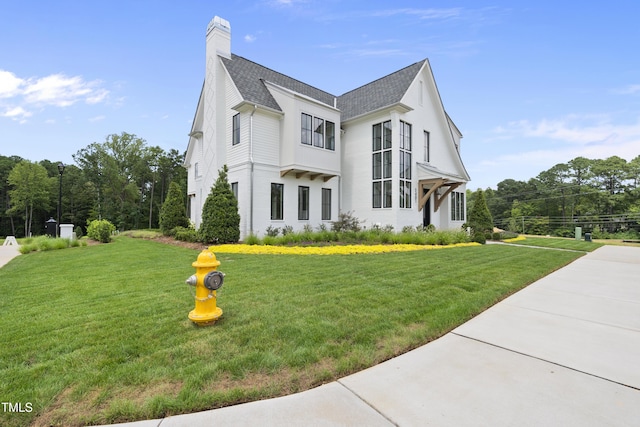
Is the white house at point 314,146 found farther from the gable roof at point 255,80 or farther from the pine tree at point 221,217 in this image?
the pine tree at point 221,217

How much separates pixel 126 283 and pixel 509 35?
13.6m

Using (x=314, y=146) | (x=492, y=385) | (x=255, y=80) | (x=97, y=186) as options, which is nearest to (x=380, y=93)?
(x=314, y=146)

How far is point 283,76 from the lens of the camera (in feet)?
57.9

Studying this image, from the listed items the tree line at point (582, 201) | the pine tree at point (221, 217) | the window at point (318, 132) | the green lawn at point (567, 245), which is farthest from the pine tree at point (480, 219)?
the tree line at point (582, 201)

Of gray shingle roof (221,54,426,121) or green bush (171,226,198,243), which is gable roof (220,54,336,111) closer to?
gray shingle roof (221,54,426,121)

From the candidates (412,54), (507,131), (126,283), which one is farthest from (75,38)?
(507,131)

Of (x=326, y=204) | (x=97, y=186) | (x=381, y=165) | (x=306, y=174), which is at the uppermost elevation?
(x=97, y=186)

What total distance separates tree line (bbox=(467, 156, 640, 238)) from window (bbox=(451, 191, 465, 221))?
79.4 feet

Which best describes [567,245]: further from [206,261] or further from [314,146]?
[206,261]

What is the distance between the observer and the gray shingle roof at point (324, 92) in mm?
14320

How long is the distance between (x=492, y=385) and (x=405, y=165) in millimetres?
14612

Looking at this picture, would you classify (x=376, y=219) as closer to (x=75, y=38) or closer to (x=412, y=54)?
(x=412, y=54)

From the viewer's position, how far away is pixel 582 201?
42.9 m

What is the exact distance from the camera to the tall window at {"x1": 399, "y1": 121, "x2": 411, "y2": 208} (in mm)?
15568
